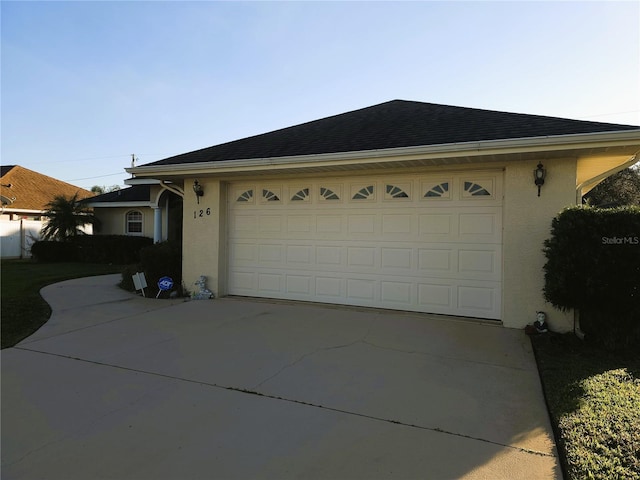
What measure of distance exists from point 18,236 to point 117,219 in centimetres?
524

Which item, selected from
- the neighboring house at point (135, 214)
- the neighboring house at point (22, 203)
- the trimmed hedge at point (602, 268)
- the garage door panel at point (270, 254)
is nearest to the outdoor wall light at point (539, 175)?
the trimmed hedge at point (602, 268)

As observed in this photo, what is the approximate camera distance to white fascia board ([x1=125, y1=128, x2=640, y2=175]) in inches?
196

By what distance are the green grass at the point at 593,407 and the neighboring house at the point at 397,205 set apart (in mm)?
1238

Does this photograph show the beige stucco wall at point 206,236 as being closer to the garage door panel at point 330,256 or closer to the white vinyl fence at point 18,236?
the garage door panel at point 330,256

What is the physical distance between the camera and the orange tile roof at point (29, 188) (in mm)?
21891

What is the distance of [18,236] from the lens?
1922 cm

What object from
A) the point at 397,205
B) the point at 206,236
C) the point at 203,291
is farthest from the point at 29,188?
the point at 397,205

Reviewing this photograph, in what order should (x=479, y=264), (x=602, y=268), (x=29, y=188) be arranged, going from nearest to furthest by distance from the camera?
(x=602, y=268), (x=479, y=264), (x=29, y=188)

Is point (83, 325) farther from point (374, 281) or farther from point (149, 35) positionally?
point (149, 35)

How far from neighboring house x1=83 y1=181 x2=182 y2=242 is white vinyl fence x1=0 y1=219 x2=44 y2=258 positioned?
3079mm

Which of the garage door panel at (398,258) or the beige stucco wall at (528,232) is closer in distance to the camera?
the beige stucco wall at (528,232)

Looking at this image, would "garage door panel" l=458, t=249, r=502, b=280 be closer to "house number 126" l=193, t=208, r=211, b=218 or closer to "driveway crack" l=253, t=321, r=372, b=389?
"driveway crack" l=253, t=321, r=372, b=389

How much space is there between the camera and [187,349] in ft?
16.1

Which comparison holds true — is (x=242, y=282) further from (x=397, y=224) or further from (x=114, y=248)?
(x=114, y=248)
